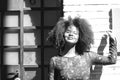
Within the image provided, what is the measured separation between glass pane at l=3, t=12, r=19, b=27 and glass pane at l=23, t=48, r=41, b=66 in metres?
0.42

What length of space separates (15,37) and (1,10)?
420 millimetres

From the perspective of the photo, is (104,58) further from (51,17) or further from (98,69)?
(51,17)

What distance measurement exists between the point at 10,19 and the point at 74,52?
4.26ft

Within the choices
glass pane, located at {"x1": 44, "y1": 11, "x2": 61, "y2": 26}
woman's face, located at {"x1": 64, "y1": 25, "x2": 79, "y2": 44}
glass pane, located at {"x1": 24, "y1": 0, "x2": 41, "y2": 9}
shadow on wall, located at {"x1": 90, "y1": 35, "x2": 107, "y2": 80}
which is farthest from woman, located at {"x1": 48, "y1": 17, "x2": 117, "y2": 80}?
glass pane, located at {"x1": 24, "y1": 0, "x2": 41, "y2": 9}

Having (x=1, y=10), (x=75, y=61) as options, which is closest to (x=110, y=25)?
(x=75, y=61)

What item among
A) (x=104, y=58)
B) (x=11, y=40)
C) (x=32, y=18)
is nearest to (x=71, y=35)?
(x=104, y=58)

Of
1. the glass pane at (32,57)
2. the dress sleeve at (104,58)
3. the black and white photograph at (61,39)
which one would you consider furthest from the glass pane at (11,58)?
the dress sleeve at (104,58)

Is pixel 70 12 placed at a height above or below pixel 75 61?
above

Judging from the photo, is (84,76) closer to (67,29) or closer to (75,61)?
(75,61)

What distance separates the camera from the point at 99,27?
4.29m

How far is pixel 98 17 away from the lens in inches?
169

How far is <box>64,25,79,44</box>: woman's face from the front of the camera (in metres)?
3.80

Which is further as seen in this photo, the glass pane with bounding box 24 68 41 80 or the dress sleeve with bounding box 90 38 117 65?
the glass pane with bounding box 24 68 41 80

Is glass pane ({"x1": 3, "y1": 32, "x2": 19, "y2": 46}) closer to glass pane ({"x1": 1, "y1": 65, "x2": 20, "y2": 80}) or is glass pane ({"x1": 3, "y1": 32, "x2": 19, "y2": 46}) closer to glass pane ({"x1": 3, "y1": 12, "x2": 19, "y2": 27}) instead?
glass pane ({"x1": 3, "y1": 12, "x2": 19, "y2": 27})
